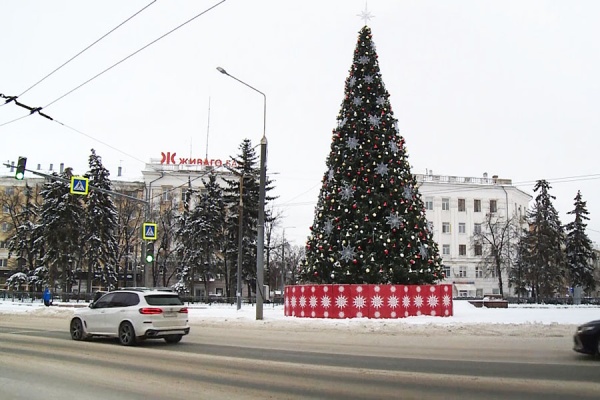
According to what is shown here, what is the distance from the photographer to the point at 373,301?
23.0m

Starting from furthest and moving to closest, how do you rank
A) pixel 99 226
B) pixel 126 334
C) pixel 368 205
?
pixel 99 226 → pixel 368 205 → pixel 126 334

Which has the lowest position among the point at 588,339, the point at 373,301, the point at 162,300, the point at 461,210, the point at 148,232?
the point at 588,339

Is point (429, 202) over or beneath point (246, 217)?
over

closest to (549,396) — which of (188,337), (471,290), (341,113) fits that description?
(188,337)

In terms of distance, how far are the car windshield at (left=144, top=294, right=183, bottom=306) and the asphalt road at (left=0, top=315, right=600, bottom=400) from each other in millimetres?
1128

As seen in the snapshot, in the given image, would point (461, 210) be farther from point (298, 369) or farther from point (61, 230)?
point (298, 369)

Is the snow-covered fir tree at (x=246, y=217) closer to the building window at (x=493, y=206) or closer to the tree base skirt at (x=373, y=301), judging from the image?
the tree base skirt at (x=373, y=301)

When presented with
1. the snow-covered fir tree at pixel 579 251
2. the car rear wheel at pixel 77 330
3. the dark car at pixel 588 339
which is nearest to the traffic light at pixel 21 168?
the car rear wheel at pixel 77 330

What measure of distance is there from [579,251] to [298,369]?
5880 centimetres

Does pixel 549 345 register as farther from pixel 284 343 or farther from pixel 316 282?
pixel 316 282

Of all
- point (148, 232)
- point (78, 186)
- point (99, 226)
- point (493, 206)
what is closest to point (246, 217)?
point (99, 226)

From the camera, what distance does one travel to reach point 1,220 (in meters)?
73.2

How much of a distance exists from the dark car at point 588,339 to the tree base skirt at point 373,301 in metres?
10.9

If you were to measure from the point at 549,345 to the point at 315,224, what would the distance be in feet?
40.4
